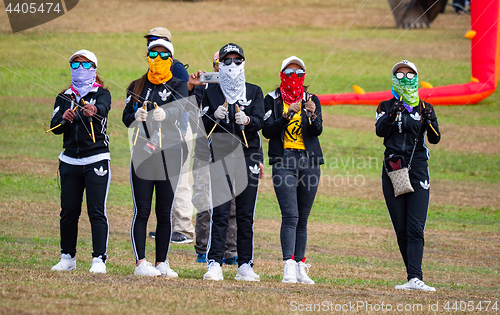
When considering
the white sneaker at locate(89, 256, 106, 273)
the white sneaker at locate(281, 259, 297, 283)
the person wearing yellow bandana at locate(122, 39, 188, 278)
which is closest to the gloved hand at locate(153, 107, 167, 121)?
the person wearing yellow bandana at locate(122, 39, 188, 278)

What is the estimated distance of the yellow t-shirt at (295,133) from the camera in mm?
6316

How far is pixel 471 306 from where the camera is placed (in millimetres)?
5363

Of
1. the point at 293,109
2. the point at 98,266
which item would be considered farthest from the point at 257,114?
the point at 98,266

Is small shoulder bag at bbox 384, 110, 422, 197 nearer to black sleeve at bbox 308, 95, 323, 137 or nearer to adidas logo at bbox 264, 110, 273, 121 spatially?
black sleeve at bbox 308, 95, 323, 137

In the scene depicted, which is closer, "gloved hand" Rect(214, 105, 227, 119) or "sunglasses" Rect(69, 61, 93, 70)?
"gloved hand" Rect(214, 105, 227, 119)

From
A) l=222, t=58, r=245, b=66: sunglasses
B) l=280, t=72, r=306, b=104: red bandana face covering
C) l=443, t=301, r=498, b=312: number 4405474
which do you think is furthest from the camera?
l=280, t=72, r=306, b=104: red bandana face covering

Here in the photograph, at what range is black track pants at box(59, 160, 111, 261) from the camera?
19.9 ft

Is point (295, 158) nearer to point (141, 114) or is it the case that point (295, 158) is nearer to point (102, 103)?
point (141, 114)

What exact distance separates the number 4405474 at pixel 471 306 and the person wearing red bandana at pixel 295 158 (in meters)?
1.39

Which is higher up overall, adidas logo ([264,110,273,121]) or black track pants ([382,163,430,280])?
adidas logo ([264,110,273,121])

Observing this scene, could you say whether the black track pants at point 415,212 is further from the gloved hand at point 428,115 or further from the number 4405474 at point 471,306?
the number 4405474 at point 471,306

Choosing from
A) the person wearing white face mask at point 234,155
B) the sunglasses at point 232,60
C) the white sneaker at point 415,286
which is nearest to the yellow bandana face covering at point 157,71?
the person wearing white face mask at point 234,155

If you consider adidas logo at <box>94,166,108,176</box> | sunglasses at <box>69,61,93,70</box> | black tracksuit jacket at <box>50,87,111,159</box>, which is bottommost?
adidas logo at <box>94,166,108,176</box>

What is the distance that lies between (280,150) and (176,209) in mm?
3084
